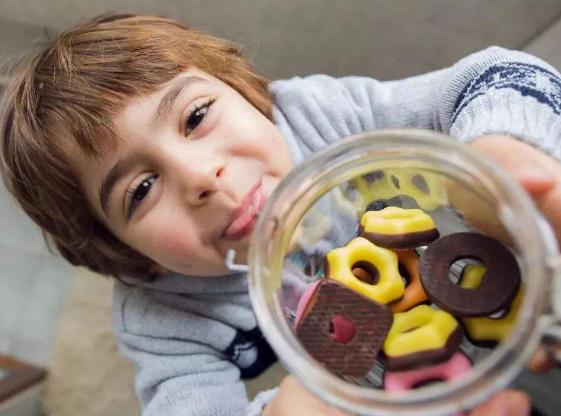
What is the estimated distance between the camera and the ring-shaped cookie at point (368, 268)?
29 cm

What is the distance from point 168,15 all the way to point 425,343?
0.65 meters

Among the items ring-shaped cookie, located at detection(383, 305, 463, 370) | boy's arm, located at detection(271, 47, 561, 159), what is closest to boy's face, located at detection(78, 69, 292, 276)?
boy's arm, located at detection(271, 47, 561, 159)

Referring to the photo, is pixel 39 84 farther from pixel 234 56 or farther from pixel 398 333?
pixel 398 333

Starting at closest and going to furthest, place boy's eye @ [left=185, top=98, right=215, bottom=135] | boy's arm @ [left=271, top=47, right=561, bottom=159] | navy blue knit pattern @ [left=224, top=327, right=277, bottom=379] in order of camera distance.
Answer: boy's arm @ [left=271, top=47, right=561, bottom=159]
boy's eye @ [left=185, top=98, right=215, bottom=135]
navy blue knit pattern @ [left=224, top=327, right=277, bottom=379]

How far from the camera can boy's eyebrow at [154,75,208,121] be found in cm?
51

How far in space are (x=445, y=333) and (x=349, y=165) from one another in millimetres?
82

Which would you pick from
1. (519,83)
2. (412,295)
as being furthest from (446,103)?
(412,295)

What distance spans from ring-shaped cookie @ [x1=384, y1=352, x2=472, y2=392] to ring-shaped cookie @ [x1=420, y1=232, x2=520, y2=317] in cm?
2

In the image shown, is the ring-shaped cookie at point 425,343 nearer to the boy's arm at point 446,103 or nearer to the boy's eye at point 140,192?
the boy's arm at point 446,103

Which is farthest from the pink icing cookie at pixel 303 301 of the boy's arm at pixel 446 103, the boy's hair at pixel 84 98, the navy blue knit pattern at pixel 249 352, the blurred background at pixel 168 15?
the blurred background at pixel 168 15

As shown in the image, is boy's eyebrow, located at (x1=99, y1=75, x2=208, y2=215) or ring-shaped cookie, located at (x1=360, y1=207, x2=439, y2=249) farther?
boy's eyebrow, located at (x1=99, y1=75, x2=208, y2=215)

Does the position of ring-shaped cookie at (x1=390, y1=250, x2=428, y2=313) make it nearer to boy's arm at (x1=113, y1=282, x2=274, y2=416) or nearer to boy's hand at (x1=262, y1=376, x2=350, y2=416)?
boy's hand at (x1=262, y1=376, x2=350, y2=416)

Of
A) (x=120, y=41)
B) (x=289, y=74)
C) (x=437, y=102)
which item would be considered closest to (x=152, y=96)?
(x=120, y=41)

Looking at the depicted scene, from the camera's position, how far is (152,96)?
20.6 inches
